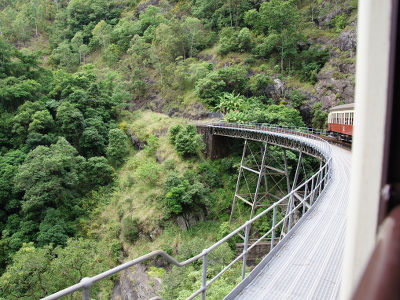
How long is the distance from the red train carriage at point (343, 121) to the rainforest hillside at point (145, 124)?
14.5 ft

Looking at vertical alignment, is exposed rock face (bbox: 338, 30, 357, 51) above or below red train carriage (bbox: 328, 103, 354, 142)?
above

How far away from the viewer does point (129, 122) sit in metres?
28.4

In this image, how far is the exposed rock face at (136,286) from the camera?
1413cm

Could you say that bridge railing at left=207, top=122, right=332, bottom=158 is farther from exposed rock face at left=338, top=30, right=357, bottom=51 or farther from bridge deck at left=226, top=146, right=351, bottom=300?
bridge deck at left=226, top=146, right=351, bottom=300

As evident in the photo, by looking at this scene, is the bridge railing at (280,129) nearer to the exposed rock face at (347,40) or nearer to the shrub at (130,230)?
the shrub at (130,230)

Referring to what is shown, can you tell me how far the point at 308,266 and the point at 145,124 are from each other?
2461 cm

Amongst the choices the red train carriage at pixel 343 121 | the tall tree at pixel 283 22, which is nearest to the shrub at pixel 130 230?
the red train carriage at pixel 343 121

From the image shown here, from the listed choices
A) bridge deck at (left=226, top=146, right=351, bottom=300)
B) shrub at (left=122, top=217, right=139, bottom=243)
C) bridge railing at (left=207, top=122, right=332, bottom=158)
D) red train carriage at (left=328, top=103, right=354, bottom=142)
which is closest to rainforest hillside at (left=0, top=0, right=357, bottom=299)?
shrub at (left=122, top=217, right=139, bottom=243)

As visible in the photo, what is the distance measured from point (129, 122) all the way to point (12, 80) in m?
11.1

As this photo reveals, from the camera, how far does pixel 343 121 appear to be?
55.6 feet

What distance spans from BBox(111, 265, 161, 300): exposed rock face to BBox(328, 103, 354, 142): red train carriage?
45.0 ft

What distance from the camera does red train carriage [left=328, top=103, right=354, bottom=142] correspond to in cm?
1577

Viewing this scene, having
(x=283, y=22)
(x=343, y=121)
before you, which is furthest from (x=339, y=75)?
(x=343, y=121)

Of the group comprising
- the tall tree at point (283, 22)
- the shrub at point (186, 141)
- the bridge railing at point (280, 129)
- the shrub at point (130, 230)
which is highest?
the tall tree at point (283, 22)
